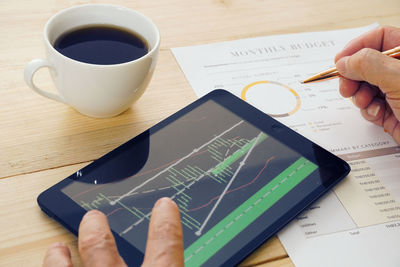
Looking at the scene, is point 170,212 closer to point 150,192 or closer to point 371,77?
point 150,192

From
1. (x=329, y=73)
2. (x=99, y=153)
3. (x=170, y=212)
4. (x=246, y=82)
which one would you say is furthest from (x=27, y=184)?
(x=329, y=73)

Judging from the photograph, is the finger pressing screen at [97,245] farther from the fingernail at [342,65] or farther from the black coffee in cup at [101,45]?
the fingernail at [342,65]

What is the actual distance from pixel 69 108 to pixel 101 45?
102 millimetres

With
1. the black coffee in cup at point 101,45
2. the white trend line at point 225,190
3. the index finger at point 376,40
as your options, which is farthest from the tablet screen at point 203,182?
the index finger at point 376,40

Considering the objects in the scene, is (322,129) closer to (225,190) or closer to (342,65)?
(342,65)

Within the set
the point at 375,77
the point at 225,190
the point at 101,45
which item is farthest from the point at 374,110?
the point at 101,45

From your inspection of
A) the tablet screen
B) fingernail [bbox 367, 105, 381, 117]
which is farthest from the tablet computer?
fingernail [bbox 367, 105, 381, 117]

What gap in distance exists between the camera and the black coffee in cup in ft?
1.90

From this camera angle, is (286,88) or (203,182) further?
(286,88)

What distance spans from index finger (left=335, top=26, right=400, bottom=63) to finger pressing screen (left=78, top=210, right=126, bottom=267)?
1.57 feet

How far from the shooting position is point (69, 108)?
638 millimetres

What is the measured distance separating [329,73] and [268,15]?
0.75 feet

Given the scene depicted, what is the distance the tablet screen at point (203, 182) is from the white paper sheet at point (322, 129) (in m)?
0.05

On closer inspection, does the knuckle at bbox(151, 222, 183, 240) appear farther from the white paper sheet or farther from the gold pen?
the gold pen
